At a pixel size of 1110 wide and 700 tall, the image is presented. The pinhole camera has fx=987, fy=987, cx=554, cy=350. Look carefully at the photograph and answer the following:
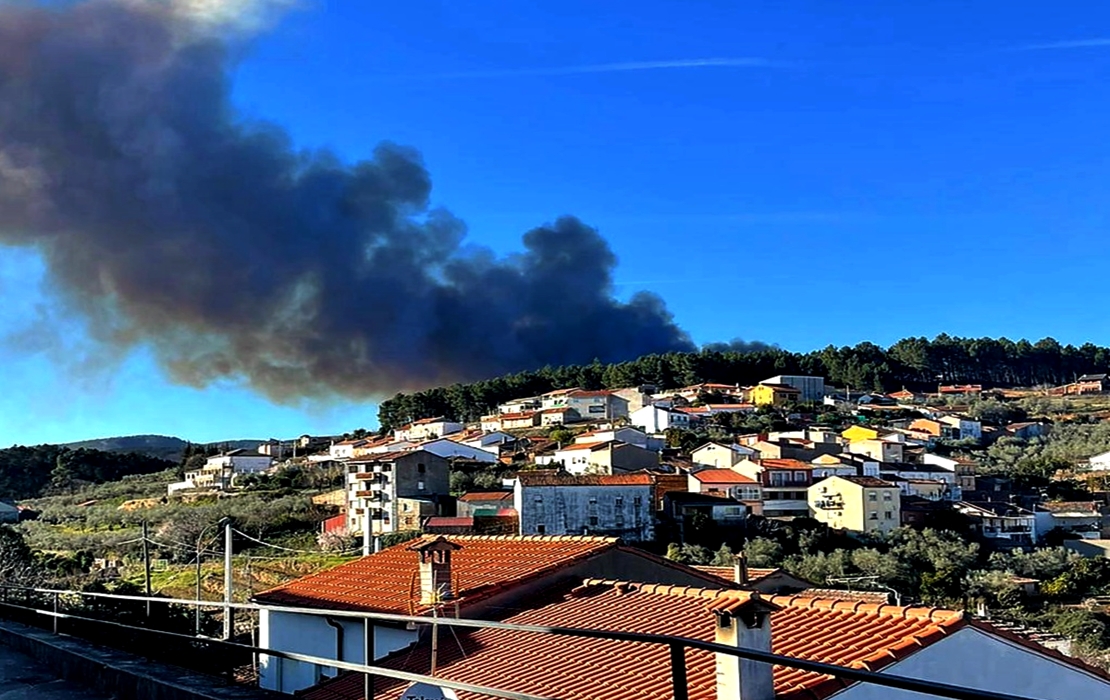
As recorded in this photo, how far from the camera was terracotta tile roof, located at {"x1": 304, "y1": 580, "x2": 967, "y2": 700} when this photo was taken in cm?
Answer: 918

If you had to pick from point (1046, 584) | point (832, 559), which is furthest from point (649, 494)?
point (1046, 584)

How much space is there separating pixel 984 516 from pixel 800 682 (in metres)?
58.5

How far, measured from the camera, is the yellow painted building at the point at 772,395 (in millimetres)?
117356

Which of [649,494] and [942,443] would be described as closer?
[649,494]

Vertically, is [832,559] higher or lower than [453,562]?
lower

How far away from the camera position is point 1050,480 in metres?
77.6

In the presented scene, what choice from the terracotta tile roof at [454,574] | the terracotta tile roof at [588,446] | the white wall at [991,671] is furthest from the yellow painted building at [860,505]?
the white wall at [991,671]

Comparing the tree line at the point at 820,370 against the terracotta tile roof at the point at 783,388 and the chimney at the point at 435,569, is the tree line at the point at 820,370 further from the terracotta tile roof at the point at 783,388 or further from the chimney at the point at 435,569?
the chimney at the point at 435,569

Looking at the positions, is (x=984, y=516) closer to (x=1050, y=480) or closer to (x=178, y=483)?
(x=1050, y=480)

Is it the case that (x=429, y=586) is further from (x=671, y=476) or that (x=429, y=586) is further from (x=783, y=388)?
(x=783, y=388)

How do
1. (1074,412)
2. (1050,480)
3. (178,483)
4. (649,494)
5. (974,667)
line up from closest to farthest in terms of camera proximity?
(974,667)
(649,494)
(1050,480)
(178,483)
(1074,412)

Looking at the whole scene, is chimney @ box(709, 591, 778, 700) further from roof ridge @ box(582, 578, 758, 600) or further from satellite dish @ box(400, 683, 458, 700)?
roof ridge @ box(582, 578, 758, 600)

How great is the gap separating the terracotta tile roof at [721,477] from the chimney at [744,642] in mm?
57181

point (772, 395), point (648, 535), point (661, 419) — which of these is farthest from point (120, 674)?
point (772, 395)
